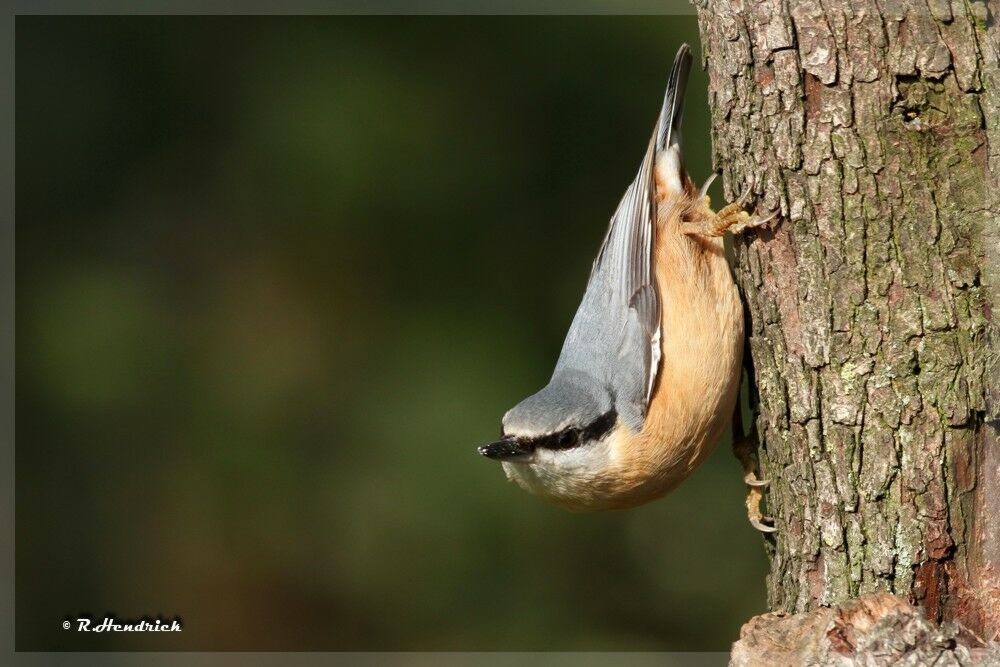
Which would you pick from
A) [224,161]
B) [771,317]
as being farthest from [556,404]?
[224,161]

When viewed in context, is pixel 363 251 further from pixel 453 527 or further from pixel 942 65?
pixel 942 65

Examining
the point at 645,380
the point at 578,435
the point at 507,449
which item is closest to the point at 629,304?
the point at 645,380

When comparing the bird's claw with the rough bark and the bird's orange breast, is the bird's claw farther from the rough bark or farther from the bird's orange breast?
the rough bark

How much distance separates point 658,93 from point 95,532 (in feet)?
9.23

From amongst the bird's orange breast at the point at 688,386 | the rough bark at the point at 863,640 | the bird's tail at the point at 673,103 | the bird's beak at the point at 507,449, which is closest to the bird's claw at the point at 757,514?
the bird's orange breast at the point at 688,386

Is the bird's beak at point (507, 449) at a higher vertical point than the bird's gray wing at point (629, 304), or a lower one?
lower

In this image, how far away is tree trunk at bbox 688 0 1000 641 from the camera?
1.86 metres

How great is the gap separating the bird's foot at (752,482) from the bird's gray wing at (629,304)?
321 mm

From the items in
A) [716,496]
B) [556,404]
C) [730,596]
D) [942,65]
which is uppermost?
[942,65]

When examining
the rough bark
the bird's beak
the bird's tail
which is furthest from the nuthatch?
the rough bark

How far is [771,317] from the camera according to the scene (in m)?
2.09

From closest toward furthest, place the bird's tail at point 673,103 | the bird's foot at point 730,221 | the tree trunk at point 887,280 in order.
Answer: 1. the tree trunk at point 887,280
2. the bird's foot at point 730,221
3. the bird's tail at point 673,103

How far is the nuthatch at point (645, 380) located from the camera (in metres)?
Result: 2.22

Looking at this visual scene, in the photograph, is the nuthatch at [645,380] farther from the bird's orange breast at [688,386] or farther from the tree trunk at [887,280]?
the tree trunk at [887,280]
